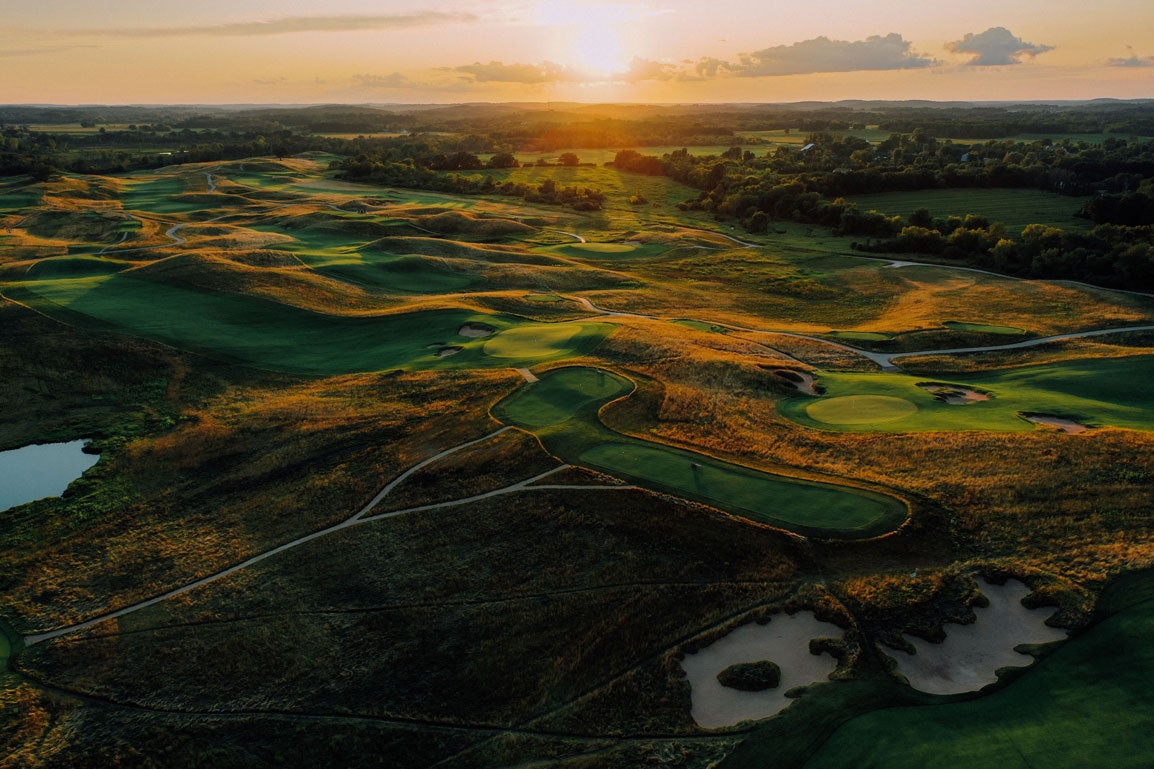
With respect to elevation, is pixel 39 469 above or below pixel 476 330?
below

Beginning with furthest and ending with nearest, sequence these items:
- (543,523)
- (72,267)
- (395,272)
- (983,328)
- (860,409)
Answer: (395,272) → (72,267) → (983,328) → (860,409) → (543,523)

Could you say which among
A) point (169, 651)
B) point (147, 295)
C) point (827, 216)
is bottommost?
point (169, 651)

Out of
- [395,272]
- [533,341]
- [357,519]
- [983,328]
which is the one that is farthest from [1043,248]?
[357,519]

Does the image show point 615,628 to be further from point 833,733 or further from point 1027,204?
Result: point 1027,204

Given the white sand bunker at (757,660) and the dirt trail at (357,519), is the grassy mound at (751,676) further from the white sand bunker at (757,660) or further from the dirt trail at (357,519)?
the dirt trail at (357,519)

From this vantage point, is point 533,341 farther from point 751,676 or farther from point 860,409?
point 751,676

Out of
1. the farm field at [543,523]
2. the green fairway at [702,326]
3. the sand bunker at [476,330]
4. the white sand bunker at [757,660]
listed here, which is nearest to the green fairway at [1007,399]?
the farm field at [543,523]

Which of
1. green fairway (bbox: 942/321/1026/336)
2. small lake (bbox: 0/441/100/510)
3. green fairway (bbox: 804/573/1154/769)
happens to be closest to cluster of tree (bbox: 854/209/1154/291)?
green fairway (bbox: 942/321/1026/336)

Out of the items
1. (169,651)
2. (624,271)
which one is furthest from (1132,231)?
(169,651)
